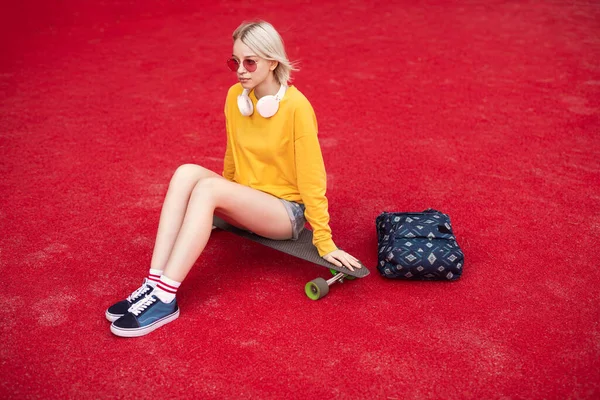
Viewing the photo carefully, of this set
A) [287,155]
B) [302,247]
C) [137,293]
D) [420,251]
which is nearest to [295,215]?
[302,247]

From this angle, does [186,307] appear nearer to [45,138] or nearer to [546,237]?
[546,237]

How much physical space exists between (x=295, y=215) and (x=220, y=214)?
30cm

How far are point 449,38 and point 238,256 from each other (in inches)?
157

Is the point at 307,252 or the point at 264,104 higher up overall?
the point at 264,104

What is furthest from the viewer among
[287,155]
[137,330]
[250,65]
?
[287,155]

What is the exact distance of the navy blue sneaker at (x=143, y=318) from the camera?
2018 millimetres

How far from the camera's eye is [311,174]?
218 cm

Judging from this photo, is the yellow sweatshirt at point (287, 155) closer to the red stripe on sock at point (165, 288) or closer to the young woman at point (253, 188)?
the young woman at point (253, 188)

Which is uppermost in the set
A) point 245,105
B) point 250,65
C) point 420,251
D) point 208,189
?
point 250,65

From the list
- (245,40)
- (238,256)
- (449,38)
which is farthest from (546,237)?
(449,38)

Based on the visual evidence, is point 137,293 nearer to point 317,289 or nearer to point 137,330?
point 137,330

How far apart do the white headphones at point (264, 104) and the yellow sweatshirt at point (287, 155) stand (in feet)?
0.07

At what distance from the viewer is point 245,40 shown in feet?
6.95

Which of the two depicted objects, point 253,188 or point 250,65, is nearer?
point 250,65
